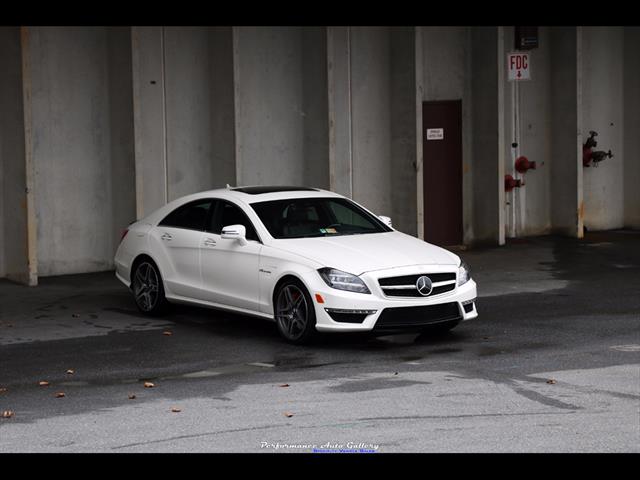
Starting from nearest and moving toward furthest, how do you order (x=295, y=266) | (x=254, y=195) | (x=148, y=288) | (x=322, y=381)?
Result: (x=322, y=381)
(x=295, y=266)
(x=254, y=195)
(x=148, y=288)

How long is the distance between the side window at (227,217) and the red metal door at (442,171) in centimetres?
868

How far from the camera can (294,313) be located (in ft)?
36.8

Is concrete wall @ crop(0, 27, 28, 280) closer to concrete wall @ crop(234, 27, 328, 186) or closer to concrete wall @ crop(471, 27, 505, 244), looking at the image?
concrete wall @ crop(234, 27, 328, 186)

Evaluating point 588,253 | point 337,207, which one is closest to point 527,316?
point 337,207

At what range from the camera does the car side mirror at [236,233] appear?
11.9 m

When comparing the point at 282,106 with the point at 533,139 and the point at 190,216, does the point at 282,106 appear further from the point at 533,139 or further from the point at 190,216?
the point at 190,216

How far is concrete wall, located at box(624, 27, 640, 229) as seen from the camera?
75.9ft

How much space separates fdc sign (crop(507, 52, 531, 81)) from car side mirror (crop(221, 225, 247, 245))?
389 inches

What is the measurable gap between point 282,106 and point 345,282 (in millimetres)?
9396

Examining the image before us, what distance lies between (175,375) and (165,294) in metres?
3.24

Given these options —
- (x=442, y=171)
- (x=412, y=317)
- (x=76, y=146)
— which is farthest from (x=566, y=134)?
(x=412, y=317)

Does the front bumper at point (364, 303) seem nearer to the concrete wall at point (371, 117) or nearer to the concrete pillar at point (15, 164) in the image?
the concrete pillar at point (15, 164)

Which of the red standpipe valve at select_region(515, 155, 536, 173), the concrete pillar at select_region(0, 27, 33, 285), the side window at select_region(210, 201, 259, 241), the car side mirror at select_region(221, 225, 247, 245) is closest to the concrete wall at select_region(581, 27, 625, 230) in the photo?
the red standpipe valve at select_region(515, 155, 536, 173)
